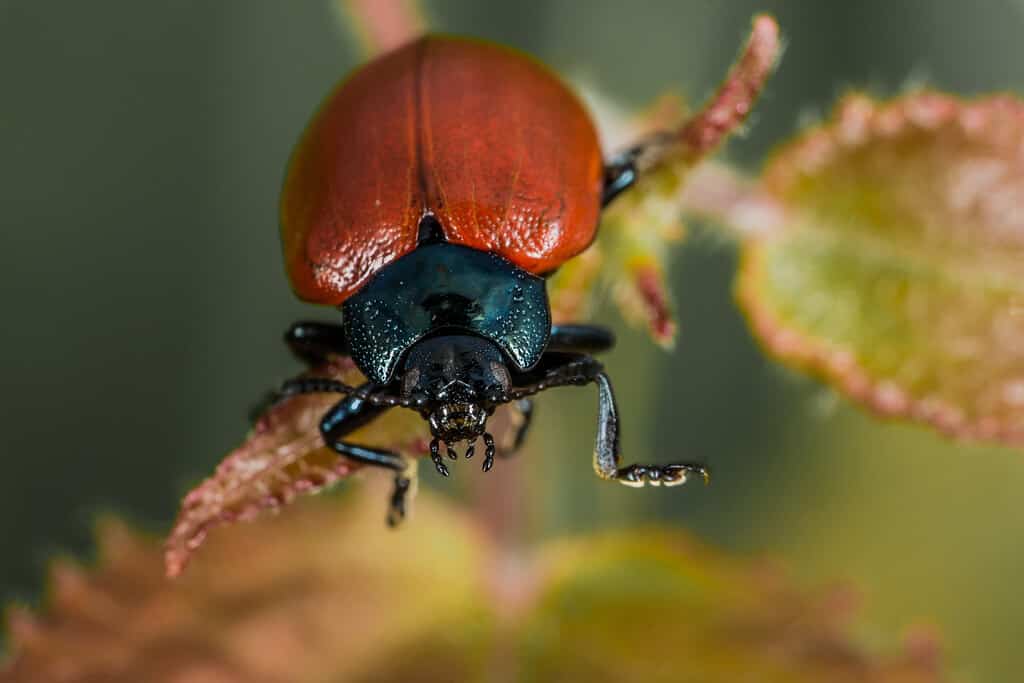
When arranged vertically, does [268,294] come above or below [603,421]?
above

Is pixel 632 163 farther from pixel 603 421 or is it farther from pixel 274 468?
pixel 274 468

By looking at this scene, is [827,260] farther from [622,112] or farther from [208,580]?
[208,580]

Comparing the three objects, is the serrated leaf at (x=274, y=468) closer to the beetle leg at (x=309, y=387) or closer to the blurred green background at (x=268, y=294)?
the beetle leg at (x=309, y=387)

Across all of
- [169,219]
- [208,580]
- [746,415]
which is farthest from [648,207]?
[169,219]

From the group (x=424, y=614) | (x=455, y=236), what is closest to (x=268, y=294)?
(x=424, y=614)

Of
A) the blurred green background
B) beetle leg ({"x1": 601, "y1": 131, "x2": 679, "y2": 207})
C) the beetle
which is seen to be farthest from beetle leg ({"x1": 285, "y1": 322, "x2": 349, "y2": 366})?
the blurred green background

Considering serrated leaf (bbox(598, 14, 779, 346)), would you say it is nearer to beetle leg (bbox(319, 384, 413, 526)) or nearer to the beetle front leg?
the beetle front leg
